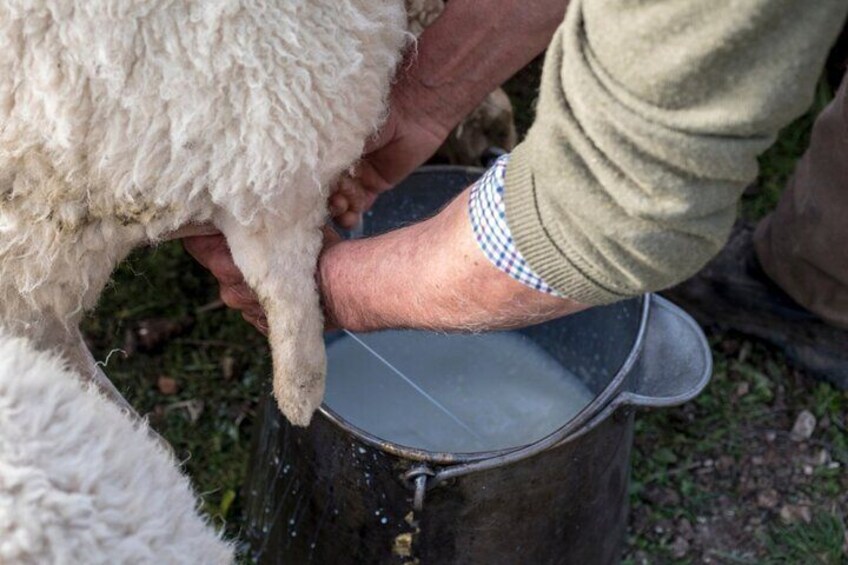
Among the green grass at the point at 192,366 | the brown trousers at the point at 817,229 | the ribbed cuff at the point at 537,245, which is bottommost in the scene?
the green grass at the point at 192,366

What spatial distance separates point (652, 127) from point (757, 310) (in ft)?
4.31

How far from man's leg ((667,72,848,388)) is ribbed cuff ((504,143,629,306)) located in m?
0.86

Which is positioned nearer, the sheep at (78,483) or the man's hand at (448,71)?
the sheep at (78,483)

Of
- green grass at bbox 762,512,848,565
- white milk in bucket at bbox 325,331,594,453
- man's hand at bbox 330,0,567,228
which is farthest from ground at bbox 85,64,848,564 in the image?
man's hand at bbox 330,0,567,228

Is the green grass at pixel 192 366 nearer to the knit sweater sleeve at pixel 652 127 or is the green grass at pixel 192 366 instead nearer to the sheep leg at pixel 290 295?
the sheep leg at pixel 290 295

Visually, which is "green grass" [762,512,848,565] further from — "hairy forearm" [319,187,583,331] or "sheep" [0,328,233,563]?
"sheep" [0,328,233,563]

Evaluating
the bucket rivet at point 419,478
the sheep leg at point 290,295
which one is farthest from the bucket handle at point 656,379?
the sheep leg at point 290,295

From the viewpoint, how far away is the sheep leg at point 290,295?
109 cm

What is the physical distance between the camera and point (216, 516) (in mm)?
1751

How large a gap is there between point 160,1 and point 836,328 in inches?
56.6

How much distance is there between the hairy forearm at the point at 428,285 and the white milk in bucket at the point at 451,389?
1.69 feet

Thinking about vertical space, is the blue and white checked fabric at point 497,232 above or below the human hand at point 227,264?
above

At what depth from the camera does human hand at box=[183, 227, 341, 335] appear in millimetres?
1209

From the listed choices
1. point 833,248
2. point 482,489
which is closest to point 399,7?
point 482,489
